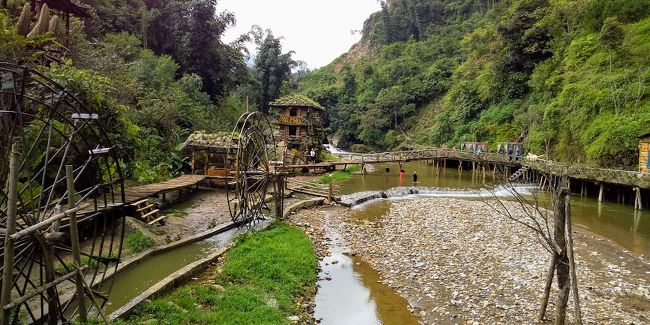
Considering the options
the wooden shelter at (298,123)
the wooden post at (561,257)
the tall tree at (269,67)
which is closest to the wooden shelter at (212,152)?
the wooden post at (561,257)

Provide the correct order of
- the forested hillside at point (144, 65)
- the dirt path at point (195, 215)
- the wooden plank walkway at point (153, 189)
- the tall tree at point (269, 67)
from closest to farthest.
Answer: the forested hillside at point (144, 65)
the wooden plank walkway at point (153, 189)
the dirt path at point (195, 215)
the tall tree at point (269, 67)

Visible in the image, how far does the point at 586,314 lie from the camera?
32.6 ft

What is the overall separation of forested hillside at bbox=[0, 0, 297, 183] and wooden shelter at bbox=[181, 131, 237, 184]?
1.06 m

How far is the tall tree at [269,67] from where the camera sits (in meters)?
57.2

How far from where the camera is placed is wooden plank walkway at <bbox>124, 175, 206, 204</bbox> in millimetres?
14870

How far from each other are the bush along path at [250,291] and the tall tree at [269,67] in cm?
4557

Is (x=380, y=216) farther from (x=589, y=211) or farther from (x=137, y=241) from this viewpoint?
(x=589, y=211)

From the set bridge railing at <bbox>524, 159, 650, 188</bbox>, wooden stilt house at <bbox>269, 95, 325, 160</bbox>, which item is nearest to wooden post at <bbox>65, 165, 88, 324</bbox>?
bridge railing at <bbox>524, 159, 650, 188</bbox>

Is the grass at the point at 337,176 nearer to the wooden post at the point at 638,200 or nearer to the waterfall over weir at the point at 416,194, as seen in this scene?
the waterfall over weir at the point at 416,194

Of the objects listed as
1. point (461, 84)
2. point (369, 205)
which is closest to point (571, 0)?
point (461, 84)

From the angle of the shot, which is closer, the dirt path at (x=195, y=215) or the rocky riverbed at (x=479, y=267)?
the rocky riverbed at (x=479, y=267)

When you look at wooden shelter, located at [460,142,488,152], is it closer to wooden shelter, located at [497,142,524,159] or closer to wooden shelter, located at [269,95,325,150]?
wooden shelter, located at [497,142,524,159]

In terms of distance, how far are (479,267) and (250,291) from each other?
7.51 m

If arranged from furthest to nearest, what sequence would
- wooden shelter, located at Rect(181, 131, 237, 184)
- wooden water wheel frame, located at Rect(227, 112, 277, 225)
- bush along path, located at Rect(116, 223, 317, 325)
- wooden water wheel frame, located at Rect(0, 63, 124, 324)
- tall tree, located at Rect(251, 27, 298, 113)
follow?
tall tree, located at Rect(251, 27, 298, 113) → wooden shelter, located at Rect(181, 131, 237, 184) → wooden water wheel frame, located at Rect(227, 112, 277, 225) → bush along path, located at Rect(116, 223, 317, 325) → wooden water wheel frame, located at Rect(0, 63, 124, 324)
